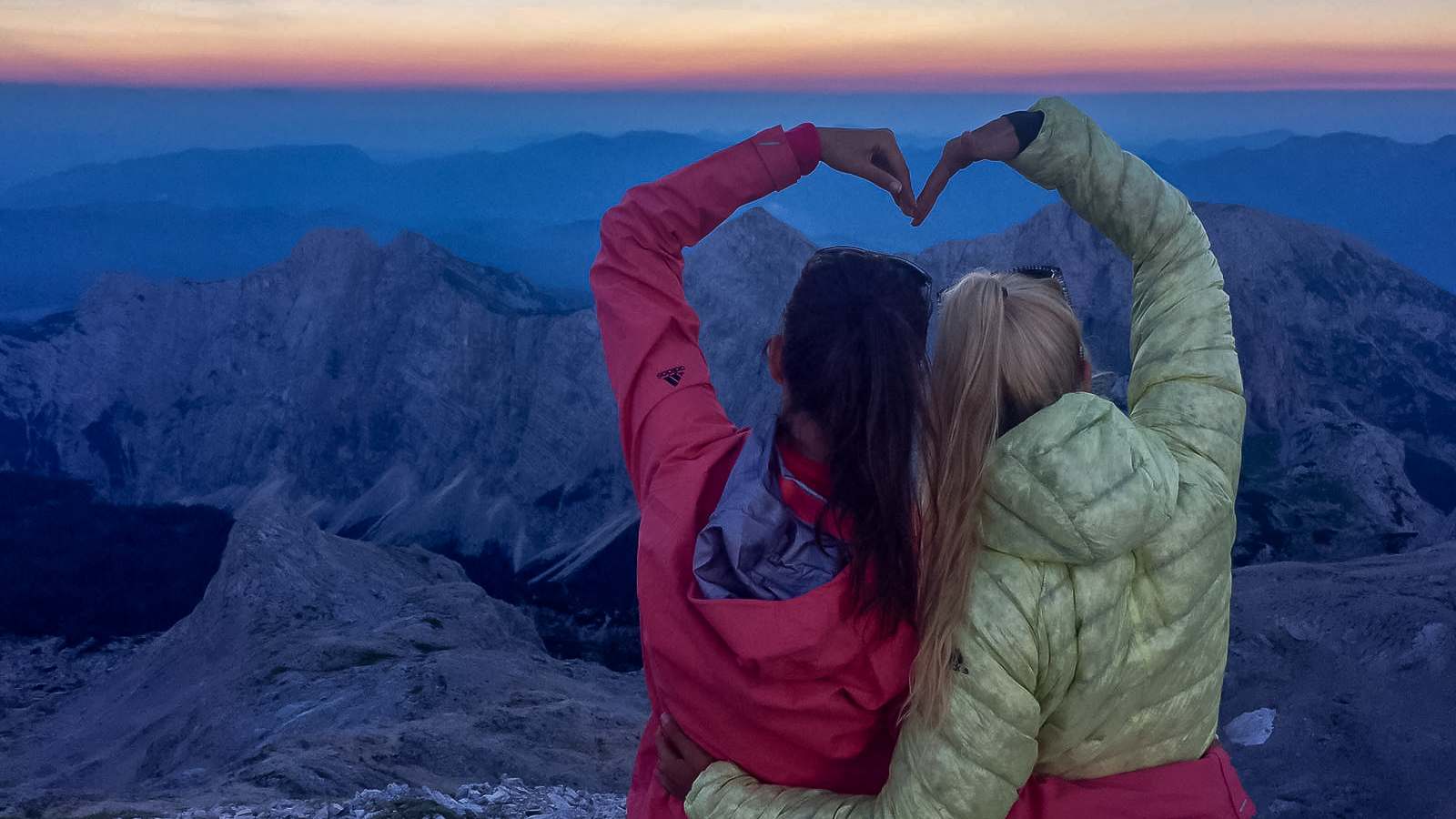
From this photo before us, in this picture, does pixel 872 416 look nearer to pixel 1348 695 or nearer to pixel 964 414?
pixel 964 414

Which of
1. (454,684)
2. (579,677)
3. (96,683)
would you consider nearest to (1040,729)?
(454,684)

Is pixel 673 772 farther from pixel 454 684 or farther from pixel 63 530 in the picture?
pixel 63 530

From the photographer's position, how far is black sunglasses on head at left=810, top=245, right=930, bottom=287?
3287 mm

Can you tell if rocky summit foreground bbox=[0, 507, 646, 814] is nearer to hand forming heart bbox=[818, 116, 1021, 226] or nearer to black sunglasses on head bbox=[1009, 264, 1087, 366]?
hand forming heart bbox=[818, 116, 1021, 226]

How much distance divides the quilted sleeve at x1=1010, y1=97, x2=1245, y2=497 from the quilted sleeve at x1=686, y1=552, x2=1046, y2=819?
0.88m

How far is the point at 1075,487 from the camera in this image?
9.47ft

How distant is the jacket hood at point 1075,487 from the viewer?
9.55 feet

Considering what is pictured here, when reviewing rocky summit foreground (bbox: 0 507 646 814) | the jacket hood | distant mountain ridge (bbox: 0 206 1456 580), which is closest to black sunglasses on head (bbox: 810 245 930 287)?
the jacket hood

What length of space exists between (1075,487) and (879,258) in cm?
96

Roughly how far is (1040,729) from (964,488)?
91cm

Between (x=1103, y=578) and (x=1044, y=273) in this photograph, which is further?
(x=1044, y=273)

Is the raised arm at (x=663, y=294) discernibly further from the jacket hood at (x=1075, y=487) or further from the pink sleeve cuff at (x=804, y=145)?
the jacket hood at (x=1075, y=487)

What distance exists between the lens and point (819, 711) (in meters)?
3.23

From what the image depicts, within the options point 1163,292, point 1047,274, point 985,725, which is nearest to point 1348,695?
point 1163,292
